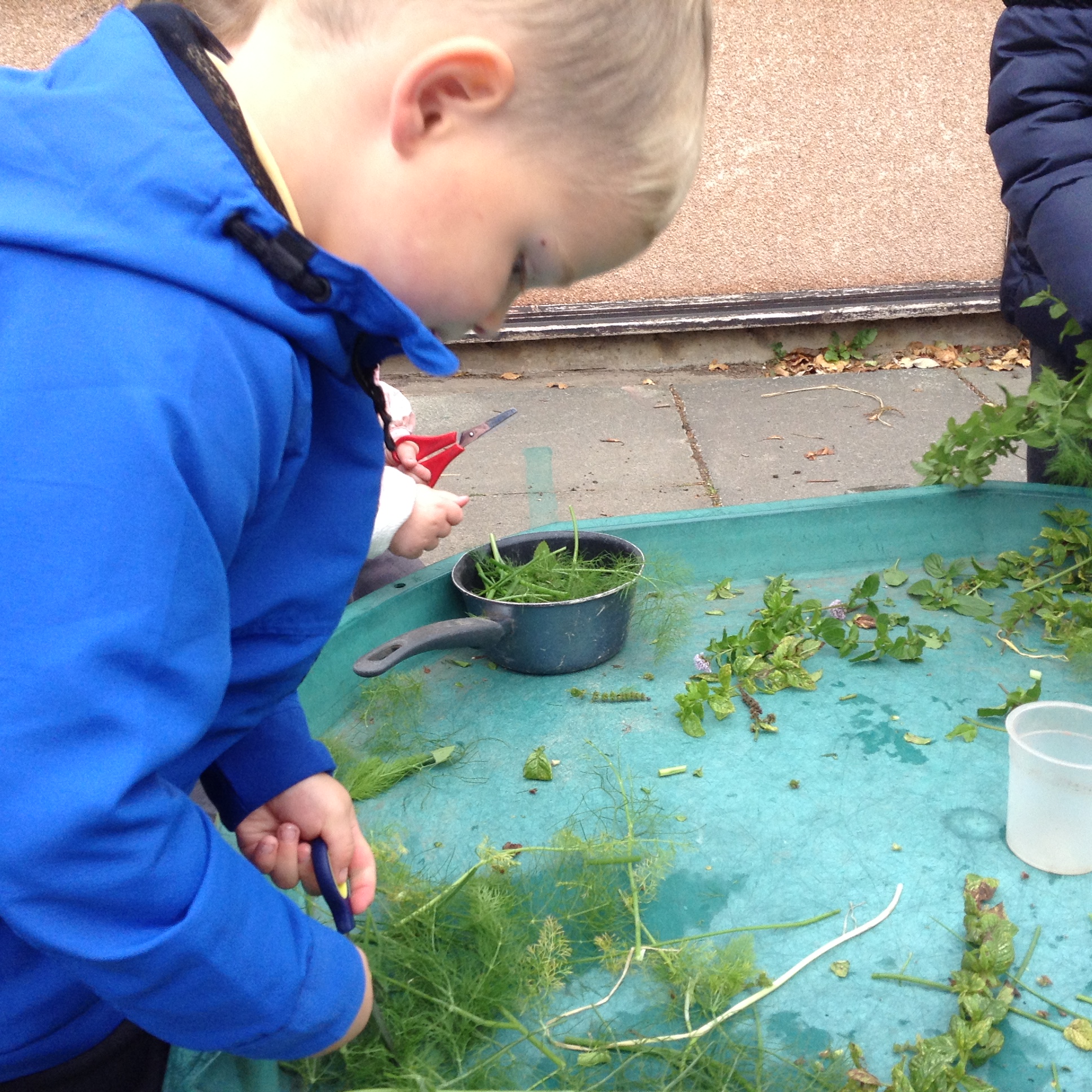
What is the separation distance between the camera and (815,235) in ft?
13.4

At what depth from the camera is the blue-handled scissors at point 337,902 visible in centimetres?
87

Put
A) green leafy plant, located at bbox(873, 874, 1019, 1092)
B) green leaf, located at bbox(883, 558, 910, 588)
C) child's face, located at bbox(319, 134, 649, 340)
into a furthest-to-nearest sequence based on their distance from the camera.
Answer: green leaf, located at bbox(883, 558, 910, 588), green leafy plant, located at bbox(873, 874, 1019, 1092), child's face, located at bbox(319, 134, 649, 340)

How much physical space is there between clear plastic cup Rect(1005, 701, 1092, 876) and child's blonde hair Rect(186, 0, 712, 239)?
75 cm

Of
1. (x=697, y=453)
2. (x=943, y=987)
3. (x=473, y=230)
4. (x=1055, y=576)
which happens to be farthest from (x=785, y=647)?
(x=697, y=453)

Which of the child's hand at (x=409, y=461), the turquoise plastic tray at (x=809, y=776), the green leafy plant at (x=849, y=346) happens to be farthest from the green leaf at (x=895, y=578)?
the green leafy plant at (x=849, y=346)

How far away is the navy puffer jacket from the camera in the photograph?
5.92ft

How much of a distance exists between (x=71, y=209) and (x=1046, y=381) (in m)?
1.59

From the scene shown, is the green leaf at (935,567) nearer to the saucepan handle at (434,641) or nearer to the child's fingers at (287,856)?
the saucepan handle at (434,641)

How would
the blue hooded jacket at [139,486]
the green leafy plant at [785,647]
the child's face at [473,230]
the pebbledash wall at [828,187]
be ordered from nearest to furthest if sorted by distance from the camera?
the blue hooded jacket at [139,486], the child's face at [473,230], the green leafy plant at [785,647], the pebbledash wall at [828,187]

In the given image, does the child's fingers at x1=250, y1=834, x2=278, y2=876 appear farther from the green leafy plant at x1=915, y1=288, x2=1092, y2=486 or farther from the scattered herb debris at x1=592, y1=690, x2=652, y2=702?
the green leafy plant at x1=915, y1=288, x2=1092, y2=486

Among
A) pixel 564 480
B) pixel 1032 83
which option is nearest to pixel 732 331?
pixel 564 480

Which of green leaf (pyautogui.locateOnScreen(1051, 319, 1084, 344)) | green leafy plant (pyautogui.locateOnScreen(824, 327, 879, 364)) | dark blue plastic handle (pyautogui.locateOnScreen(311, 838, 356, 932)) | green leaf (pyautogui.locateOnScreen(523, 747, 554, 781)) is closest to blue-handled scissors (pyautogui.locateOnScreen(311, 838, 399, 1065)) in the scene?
dark blue plastic handle (pyautogui.locateOnScreen(311, 838, 356, 932))

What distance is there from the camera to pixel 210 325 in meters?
0.55

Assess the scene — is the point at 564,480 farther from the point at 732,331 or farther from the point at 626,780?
the point at 626,780
